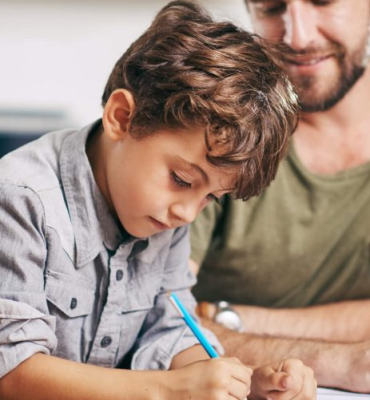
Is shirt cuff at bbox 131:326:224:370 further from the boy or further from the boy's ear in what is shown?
the boy's ear

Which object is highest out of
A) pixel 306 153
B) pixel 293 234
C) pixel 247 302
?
pixel 306 153

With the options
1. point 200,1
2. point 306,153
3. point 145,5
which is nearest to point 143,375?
point 200,1

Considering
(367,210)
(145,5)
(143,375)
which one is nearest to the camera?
(143,375)

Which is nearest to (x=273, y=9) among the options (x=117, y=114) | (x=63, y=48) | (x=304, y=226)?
(x=304, y=226)

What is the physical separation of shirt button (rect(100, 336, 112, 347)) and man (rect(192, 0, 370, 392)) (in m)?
0.32

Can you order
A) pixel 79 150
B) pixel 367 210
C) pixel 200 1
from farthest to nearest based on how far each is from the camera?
pixel 367 210
pixel 200 1
pixel 79 150

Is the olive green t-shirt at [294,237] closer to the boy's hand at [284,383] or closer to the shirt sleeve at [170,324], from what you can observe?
the shirt sleeve at [170,324]

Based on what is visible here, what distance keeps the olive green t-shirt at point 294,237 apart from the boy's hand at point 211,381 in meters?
0.51

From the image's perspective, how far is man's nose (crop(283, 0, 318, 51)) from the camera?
4.43 feet

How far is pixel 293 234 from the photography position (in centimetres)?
138

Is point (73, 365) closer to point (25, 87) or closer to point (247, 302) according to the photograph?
point (247, 302)

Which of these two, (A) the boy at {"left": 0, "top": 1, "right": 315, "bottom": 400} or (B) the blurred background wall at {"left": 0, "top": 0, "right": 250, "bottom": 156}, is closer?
(A) the boy at {"left": 0, "top": 1, "right": 315, "bottom": 400}

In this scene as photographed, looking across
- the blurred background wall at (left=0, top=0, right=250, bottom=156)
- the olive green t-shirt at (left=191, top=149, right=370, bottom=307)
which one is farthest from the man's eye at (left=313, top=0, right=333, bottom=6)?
the blurred background wall at (left=0, top=0, right=250, bottom=156)

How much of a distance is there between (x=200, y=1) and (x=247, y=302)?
22.7 inches
